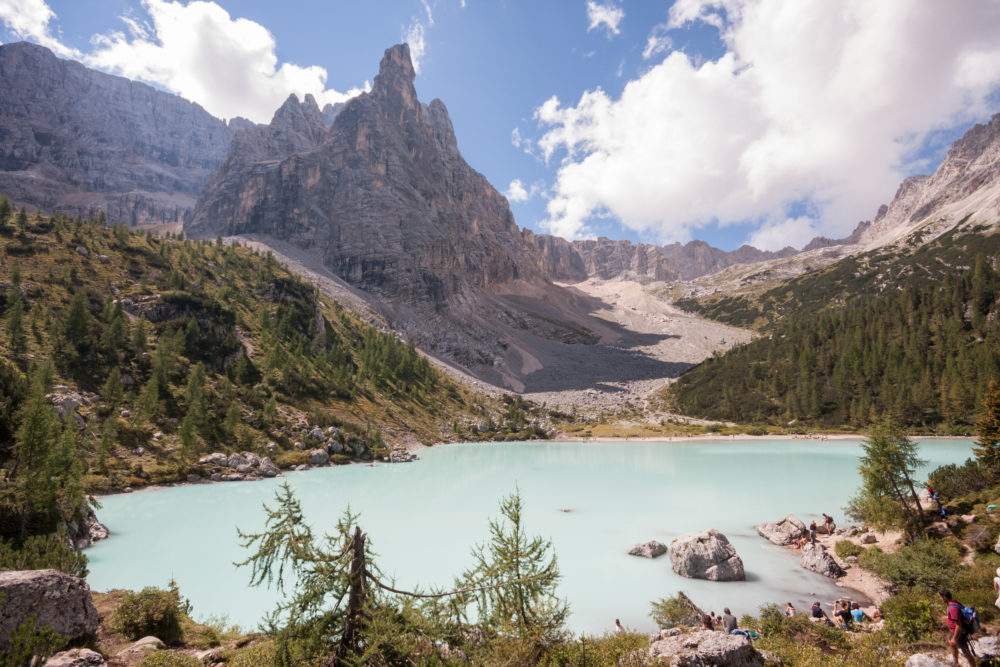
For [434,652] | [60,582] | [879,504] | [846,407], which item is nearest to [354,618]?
[434,652]

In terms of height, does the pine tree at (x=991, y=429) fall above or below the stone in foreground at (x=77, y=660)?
above

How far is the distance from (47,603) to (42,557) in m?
5.12

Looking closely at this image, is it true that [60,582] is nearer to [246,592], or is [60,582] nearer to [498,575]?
[498,575]

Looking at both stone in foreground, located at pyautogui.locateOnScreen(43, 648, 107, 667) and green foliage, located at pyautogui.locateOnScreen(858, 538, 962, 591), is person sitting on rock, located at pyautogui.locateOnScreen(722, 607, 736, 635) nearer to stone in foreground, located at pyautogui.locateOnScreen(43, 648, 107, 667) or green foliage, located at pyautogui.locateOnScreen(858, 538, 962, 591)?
green foliage, located at pyautogui.locateOnScreen(858, 538, 962, 591)

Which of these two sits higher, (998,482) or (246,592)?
(998,482)

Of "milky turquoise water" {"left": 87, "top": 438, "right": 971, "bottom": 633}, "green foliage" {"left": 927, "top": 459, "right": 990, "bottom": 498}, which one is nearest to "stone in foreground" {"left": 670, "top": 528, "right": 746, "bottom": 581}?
"milky turquoise water" {"left": 87, "top": 438, "right": 971, "bottom": 633}

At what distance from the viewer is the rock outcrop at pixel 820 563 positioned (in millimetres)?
19969

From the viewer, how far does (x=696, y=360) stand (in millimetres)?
165750

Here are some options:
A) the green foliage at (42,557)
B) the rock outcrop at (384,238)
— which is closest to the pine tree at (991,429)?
the green foliage at (42,557)

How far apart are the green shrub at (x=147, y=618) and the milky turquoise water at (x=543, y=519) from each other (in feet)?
19.1

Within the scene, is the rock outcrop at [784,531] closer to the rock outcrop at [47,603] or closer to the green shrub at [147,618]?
the green shrub at [147,618]

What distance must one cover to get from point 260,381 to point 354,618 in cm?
6268

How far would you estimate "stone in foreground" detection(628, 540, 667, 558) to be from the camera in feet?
76.1

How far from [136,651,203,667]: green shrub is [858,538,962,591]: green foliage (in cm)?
2249
